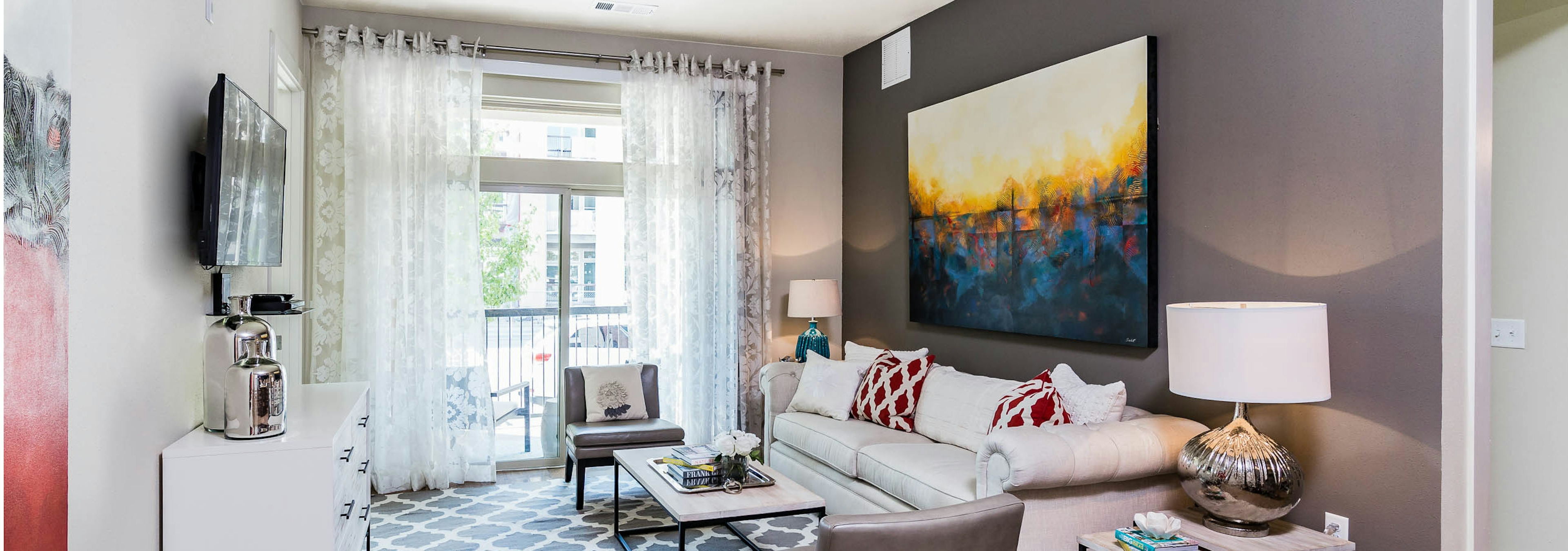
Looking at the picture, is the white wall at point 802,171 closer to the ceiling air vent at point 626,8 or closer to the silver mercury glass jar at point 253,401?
the ceiling air vent at point 626,8

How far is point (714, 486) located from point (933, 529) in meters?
1.75

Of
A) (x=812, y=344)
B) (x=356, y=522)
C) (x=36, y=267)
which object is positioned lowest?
(x=356, y=522)

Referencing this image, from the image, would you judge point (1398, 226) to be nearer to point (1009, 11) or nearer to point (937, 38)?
point (1009, 11)

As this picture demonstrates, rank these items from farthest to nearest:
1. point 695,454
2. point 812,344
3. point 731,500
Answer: point 812,344 < point 695,454 < point 731,500

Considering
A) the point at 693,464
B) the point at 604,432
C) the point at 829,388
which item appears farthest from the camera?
the point at 829,388

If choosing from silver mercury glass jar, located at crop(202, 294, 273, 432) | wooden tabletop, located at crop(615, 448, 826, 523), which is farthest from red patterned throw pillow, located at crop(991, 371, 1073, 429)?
silver mercury glass jar, located at crop(202, 294, 273, 432)

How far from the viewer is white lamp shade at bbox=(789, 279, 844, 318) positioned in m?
5.47

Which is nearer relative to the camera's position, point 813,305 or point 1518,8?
point 1518,8

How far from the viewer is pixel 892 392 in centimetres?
442

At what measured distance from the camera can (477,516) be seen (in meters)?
4.39

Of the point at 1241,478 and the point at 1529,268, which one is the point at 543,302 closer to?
the point at 1241,478

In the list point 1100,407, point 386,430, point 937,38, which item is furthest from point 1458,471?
point 386,430

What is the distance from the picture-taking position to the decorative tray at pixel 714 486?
342 cm

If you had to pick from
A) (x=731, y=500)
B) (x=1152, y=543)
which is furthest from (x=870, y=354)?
(x=1152, y=543)
